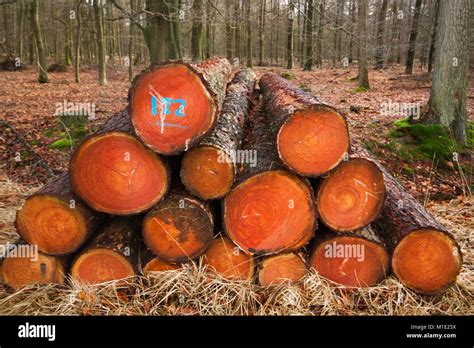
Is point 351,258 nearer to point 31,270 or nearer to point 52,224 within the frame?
point 52,224

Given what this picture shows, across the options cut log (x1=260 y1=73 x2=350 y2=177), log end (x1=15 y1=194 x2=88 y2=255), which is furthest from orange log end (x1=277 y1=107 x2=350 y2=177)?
log end (x1=15 y1=194 x2=88 y2=255)

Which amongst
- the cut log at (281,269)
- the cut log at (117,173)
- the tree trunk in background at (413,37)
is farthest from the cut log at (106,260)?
→ the tree trunk in background at (413,37)

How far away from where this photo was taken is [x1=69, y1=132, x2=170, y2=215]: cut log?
129 inches

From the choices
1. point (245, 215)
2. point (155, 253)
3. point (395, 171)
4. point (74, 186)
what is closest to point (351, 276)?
point (245, 215)

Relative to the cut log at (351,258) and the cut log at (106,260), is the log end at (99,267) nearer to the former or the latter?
the cut log at (106,260)

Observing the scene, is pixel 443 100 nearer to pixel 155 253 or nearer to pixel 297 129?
pixel 297 129

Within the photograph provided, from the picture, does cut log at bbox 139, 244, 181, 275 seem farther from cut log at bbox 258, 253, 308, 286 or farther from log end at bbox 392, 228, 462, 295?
log end at bbox 392, 228, 462, 295

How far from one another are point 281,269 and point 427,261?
4.06 ft

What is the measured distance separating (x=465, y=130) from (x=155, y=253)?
253 inches

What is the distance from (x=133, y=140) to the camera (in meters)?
3.26

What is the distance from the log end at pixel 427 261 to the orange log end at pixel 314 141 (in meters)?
0.95

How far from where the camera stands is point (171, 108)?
3.19 metres

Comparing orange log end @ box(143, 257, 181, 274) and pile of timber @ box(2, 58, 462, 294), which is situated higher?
pile of timber @ box(2, 58, 462, 294)

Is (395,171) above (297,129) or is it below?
below
